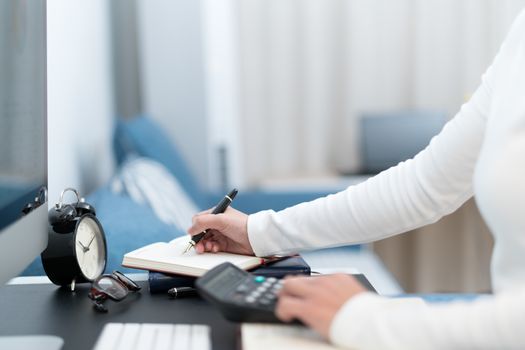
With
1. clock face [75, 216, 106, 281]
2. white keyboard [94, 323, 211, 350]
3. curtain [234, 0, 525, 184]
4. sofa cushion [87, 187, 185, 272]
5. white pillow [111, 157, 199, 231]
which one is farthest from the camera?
curtain [234, 0, 525, 184]

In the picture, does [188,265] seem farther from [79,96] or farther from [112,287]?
[79,96]

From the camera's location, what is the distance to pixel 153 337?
730 millimetres

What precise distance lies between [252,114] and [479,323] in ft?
7.80

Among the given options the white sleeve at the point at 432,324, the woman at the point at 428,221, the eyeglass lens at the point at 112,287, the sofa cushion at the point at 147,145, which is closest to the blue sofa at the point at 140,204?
the sofa cushion at the point at 147,145

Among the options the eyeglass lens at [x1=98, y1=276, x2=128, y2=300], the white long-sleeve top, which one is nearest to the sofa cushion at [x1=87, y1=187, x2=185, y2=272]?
the eyeglass lens at [x1=98, y1=276, x2=128, y2=300]

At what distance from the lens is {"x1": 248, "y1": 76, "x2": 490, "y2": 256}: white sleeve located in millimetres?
954

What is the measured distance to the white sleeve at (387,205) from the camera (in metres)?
0.95

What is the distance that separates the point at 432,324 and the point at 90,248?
A: 22.5 inches

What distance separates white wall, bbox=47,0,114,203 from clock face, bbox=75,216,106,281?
1.55 ft

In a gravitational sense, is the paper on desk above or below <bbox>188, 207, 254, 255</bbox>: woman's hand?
below

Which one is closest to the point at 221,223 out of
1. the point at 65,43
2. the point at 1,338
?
the point at 1,338

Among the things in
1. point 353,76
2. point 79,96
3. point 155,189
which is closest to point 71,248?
point 155,189

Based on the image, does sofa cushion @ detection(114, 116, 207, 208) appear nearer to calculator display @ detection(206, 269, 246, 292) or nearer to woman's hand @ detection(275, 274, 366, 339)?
calculator display @ detection(206, 269, 246, 292)

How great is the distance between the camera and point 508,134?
0.69m
